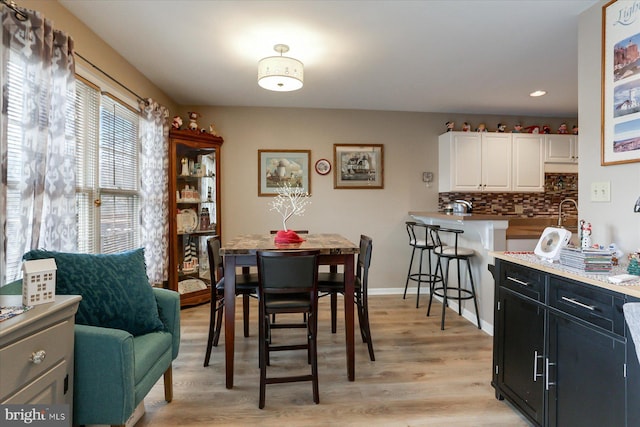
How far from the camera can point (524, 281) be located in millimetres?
1812

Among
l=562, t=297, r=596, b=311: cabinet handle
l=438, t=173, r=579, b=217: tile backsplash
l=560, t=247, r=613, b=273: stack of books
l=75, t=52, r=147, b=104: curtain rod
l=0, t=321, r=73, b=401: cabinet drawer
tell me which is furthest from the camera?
l=438, t=173, r=579, b=217: tile backsplash

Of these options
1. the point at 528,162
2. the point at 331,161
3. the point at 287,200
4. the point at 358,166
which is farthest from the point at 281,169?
the point at 528,162

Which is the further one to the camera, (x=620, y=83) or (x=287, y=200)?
(x=287, y=200)

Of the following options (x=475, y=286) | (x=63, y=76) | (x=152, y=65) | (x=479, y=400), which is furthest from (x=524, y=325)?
(x=152, y=65)

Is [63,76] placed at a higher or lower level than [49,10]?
lower

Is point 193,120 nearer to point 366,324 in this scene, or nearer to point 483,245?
point 366,324

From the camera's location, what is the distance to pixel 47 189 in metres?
1.90

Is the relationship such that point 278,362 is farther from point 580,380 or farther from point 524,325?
point 580,380

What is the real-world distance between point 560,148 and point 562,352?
3.81m

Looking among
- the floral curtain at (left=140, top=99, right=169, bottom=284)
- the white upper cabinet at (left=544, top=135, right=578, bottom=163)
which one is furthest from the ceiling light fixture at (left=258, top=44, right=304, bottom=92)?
the white upper cabinet at (left=544, top=135, right=578, bottom=163)

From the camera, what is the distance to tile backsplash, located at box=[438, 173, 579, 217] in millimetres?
4672

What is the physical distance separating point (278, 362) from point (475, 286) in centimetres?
209

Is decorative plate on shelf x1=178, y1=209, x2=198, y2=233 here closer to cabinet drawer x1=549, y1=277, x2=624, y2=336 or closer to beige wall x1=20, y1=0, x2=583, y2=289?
beige wall x1=20, y1=0, x2=583, y2=289

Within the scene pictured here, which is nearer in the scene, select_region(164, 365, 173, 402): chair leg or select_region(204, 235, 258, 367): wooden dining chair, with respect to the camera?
select_region(164, 365, 173, 402): chair leg
